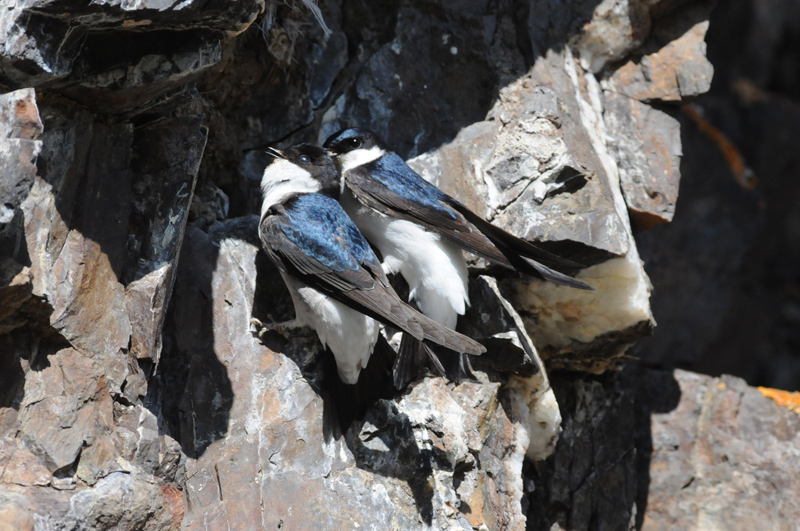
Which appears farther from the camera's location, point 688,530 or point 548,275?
point 688,530

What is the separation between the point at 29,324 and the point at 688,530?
3.52 m

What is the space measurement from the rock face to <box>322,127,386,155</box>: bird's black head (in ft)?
0.98

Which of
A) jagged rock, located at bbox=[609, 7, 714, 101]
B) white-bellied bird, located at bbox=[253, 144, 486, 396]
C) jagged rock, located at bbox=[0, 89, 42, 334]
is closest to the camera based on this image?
jagged rock, located at bbox=[0, 89, 42, 334]

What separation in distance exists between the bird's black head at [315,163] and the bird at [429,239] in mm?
92

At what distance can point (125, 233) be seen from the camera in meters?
3.26

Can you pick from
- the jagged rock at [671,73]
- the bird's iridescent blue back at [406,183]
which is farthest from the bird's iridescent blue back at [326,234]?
the jagged rock at [671,73]

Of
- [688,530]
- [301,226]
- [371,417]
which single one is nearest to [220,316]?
[301,226]

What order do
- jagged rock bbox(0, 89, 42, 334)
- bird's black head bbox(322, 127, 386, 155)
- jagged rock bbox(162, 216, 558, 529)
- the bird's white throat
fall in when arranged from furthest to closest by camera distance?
bird's black head bbox(322, 127, 386, 155) → the bird's white throat → jagged rock bbox(162, 216, 558, 529) → jagged rock bbox(0, 89, 42, 334)

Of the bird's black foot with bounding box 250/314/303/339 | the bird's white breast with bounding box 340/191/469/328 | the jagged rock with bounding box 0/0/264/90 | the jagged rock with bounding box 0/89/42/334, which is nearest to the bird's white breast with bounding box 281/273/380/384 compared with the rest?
the bird's black foot with bounding box 250/314/303/339

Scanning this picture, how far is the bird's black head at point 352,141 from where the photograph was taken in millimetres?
4020

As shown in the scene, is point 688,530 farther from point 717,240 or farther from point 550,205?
point 717,240

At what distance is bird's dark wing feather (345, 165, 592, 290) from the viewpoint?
12.2 feet

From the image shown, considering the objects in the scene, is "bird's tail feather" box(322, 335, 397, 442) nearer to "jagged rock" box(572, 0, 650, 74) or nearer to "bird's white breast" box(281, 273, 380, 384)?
"bird's white breast" box(281, 273, 380, 384)

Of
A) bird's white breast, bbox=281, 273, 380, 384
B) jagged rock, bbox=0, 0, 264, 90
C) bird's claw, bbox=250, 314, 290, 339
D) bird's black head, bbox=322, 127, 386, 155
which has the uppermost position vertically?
jagged rock, bbox=0, 0, 264, 90
